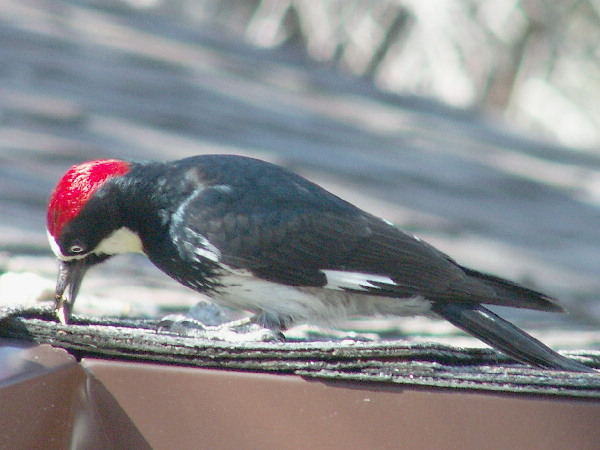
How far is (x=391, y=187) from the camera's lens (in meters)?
6.00

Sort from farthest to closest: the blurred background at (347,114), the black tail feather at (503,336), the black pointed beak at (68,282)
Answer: the blurred background at (347,114) < the black pointed beak at (68,282) < the black tail feather at (503,336)

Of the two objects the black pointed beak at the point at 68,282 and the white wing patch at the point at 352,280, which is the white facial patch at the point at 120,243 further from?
the white wing patch at the point at 352,280

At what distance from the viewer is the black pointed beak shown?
2553mm

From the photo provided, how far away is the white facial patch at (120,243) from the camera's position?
3.17m

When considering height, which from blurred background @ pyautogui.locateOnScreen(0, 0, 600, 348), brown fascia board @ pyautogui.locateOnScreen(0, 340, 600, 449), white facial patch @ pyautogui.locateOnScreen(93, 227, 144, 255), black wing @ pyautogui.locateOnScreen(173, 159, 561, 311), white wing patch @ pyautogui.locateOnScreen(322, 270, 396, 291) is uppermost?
blurred background @ pyautogui.locateOnScreen(0, 0, 600, 348)

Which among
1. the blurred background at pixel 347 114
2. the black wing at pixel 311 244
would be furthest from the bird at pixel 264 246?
the blurred background at pixel 347 114

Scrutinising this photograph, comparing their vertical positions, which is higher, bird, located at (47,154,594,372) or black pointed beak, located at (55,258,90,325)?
bird, located at (47,154,594,372)

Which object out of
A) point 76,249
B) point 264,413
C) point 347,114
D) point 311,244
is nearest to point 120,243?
point 76,249

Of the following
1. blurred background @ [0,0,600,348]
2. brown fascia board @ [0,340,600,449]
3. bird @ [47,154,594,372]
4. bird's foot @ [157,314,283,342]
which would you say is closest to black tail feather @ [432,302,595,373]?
bird @ [47,154,594,372]

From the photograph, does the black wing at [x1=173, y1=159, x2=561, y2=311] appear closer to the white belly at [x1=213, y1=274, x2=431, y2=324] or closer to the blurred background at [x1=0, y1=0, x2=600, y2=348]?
the white belly at [x1=213, y1=274, x2=431, y2=324]

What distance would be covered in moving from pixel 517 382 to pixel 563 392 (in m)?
0.09

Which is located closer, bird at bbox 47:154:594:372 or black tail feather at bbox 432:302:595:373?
black tail feather at bbox 432:302:595:373

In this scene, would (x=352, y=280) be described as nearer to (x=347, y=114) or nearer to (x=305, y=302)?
(x=305, y=302)

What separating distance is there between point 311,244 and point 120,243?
633 mm
